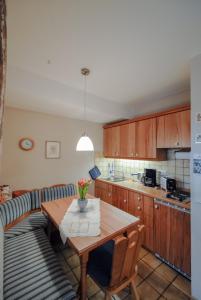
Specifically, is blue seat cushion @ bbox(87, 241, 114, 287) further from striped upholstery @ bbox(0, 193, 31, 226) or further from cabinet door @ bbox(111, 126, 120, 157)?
cabinet door @ bbox(111, 126, 120, 157)

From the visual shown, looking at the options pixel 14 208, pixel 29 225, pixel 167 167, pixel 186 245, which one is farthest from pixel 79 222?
pixel 167 167

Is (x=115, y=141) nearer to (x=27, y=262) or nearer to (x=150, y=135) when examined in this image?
(x=150, y=135)

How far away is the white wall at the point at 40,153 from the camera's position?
7.83ft

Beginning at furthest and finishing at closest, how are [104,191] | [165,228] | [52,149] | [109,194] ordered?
[104,191], [109,194], [52,149], [165,228]

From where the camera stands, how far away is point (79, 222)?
1.50 m

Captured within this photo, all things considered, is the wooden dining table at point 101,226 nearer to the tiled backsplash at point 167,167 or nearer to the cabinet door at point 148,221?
the cabinet door at point 148,221

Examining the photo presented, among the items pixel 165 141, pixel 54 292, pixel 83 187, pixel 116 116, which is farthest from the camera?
pixel 116 116

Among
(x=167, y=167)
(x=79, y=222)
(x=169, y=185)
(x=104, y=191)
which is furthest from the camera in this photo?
(x=104, y=191)

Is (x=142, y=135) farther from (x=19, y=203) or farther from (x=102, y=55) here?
(x=19, y=203)

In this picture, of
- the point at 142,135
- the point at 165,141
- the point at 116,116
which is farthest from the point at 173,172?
the point at 116,116

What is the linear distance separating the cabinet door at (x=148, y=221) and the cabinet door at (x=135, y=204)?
98 mm

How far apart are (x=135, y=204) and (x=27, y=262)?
5.44 feet

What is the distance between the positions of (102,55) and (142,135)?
1500mm

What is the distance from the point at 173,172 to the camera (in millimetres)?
2387
